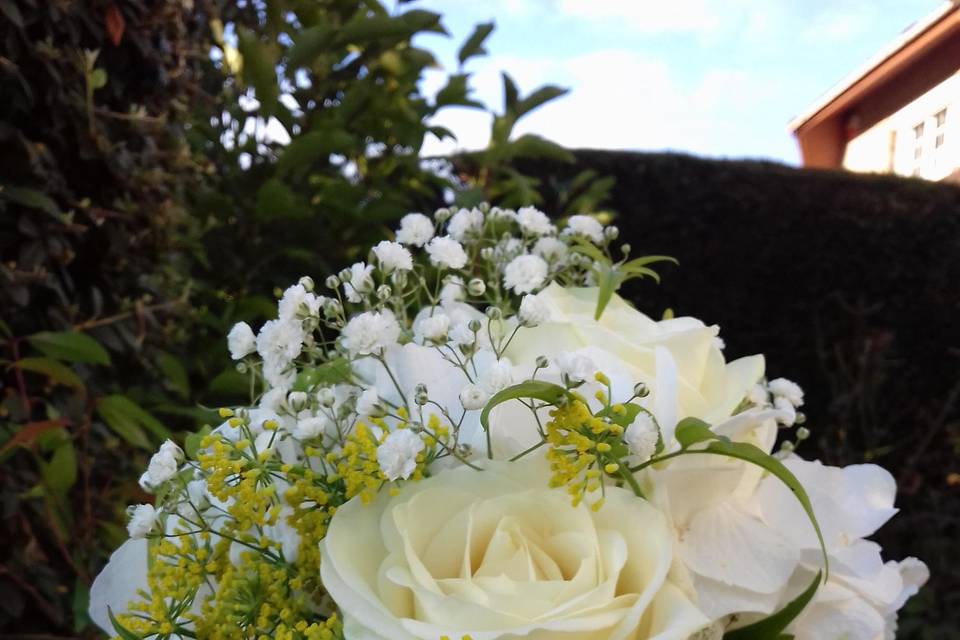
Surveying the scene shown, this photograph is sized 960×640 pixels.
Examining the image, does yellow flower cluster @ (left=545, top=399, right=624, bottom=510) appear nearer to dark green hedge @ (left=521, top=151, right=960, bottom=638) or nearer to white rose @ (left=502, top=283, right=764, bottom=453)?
white rose @ (left=502, top=283, right=764, bottom=453)

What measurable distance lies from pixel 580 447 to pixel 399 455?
103 millimetres

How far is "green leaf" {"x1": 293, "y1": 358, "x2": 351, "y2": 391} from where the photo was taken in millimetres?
572

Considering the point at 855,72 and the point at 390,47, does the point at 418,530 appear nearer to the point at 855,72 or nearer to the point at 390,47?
the point at 855,72

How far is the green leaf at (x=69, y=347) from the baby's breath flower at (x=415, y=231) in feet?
1.51

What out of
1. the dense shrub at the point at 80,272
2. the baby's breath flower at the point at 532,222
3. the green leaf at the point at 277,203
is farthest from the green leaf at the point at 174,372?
the baby's breath flower at the point at 532,222

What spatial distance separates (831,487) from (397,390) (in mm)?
318

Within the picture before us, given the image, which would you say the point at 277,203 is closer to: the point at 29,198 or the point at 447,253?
the point at 29,198

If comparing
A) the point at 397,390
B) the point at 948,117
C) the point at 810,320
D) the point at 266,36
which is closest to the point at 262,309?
the point at 266,36

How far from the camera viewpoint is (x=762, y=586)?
0.47 metres

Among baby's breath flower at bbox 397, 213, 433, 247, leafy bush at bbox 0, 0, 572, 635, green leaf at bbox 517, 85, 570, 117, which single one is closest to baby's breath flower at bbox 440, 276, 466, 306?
baby's breath flower at bbox 397, 213, 433, 247

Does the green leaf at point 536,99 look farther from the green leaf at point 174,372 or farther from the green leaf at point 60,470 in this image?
the green leaf at point 60,470

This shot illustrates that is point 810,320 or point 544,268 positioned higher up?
point 544,268

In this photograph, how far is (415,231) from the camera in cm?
71

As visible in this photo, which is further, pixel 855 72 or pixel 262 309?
pixel 262 309
